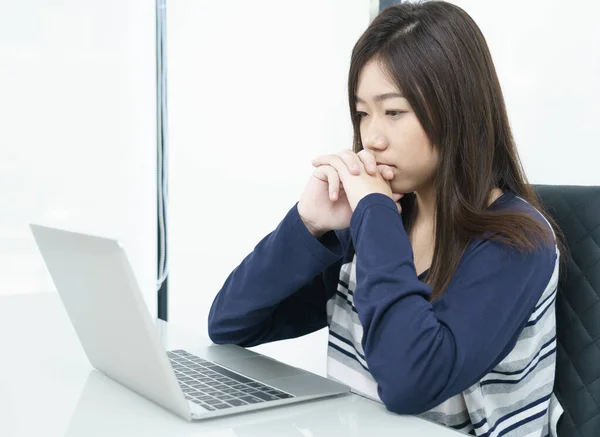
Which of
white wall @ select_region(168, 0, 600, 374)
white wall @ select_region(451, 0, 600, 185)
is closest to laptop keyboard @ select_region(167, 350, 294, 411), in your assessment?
white wall @ select_region(451, 0, 600, 185)

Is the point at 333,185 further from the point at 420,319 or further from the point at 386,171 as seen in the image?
the point at 420,319

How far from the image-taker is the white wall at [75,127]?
238 cm

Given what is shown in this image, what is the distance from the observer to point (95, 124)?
2.54 m

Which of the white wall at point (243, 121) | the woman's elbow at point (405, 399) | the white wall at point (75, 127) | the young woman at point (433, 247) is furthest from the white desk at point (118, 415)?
the white wall at point (243, 121)

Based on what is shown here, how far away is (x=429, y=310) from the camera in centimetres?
91

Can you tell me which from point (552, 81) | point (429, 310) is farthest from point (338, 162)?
point (552, 81)

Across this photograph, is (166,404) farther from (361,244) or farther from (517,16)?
(517,16)

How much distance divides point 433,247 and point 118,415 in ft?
2.00

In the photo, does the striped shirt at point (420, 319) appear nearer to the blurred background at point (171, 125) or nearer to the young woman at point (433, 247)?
the young woman at point (433, 247)

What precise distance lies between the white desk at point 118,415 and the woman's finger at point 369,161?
1.21 feet

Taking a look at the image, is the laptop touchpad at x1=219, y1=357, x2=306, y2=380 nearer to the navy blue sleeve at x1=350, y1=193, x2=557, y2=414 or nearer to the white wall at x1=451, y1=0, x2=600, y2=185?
the navy blue sleeve at x1=350, y1=193, x2=557, y2=414

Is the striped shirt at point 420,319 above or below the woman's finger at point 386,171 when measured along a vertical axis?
below

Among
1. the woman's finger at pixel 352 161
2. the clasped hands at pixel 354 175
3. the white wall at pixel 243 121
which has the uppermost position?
the woman's finger at pixel 352 161

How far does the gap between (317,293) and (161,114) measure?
5.23 feet
